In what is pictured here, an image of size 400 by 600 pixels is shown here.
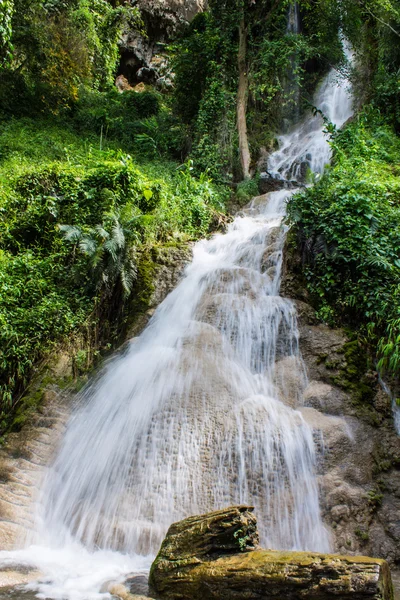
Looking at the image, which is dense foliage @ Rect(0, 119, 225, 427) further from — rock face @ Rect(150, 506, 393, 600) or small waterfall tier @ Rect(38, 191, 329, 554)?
rock face @ Rect(150, 506, 393, 600)

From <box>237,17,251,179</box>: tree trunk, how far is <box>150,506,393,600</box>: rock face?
13128 mm

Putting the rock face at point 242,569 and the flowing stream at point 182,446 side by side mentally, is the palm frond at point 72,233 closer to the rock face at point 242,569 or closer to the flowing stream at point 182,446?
the flowing stream at point 182,446

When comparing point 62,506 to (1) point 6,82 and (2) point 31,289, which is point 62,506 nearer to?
(2) point 31,289

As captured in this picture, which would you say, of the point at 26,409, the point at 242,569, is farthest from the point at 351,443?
the point at 26,409

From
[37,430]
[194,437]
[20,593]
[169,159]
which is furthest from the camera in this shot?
[169,159]

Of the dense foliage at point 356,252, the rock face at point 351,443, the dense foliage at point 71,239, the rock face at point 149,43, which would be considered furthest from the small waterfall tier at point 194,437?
the rock face at point 149,43

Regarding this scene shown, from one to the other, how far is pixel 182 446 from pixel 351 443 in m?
2.08

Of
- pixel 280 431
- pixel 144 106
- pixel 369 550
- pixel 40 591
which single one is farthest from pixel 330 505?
pixel 144 106

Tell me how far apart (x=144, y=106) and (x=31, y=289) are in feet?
49.8

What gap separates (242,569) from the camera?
10.1 ft

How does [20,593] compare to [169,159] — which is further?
[169,159]

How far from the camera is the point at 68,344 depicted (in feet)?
25.3

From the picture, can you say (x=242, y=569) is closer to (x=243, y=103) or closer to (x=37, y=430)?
(x=37, y=430)

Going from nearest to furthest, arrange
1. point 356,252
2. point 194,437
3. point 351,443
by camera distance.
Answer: point 351,443, point 194,437, point 356,252
